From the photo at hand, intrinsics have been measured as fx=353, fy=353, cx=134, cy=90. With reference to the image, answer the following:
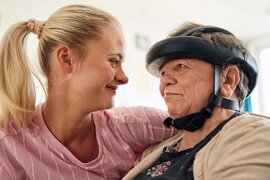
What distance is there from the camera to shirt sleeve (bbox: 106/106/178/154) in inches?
51.1

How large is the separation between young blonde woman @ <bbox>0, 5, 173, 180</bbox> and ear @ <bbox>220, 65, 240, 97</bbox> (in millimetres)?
311

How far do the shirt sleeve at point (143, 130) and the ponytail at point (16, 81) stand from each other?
35cm

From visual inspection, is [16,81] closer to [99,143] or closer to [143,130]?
[99,143]

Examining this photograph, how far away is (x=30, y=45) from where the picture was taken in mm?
2320

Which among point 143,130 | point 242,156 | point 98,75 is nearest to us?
point 242,156

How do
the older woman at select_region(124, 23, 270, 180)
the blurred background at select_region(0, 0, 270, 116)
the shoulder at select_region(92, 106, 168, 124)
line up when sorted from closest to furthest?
the older woman at select_region(124, 23, 270, 180) < the shoulder at select_region(92, 106, 168, 124) < the blurred background at select_region(0, 0, 270, 116)

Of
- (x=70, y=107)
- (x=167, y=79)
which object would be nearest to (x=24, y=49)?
(x=70, y=107)

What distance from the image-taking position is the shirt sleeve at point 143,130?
1297 mm

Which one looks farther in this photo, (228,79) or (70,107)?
(70,107)

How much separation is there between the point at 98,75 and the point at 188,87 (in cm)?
31

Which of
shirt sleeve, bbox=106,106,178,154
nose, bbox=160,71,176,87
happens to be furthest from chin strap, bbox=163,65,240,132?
shirt sleeve, bbox=106,106,178,154

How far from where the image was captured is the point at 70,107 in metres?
1.24

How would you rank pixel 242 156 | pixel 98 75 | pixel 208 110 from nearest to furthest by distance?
pixel 242 156
pixel 208 110
pixel 98 75

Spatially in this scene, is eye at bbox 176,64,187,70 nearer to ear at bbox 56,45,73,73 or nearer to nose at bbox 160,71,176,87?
nose at bbox 160,71,176,87
